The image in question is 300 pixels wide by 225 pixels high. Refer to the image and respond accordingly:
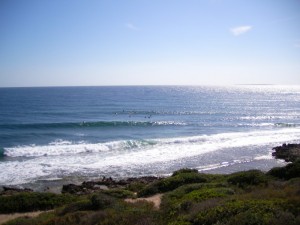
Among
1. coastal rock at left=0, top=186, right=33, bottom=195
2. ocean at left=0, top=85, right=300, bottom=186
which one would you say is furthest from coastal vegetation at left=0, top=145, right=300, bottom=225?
ocean at left=0, top=85, right=300, bottom=186

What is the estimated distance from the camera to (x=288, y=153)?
3216cm

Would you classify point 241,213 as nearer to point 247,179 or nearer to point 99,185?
point 247,179

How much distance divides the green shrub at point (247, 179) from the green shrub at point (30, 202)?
9.16 m

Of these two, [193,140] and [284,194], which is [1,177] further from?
[193,140]

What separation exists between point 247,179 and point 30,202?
11.7m

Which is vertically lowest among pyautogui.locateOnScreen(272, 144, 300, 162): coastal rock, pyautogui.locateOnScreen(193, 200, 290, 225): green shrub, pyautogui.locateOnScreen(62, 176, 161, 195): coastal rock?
pyautogui.locateOnScreen(62, 176, 161, 195): coastal rock

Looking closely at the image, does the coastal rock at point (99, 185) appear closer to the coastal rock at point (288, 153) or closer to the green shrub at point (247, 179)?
the green shrub at point (247, 179)

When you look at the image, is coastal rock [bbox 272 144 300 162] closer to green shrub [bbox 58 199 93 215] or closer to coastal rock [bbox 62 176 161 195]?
coastal rock [bbox 62 176 161 195]

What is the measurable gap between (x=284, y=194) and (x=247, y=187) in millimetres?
4658

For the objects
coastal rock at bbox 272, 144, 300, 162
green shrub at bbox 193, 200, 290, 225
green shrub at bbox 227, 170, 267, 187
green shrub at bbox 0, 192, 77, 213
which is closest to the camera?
green shrub at bbox 193, 200, 290, 225

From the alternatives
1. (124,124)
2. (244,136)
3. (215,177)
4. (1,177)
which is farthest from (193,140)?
(1,177)

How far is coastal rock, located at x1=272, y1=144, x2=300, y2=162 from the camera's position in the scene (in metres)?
30.5

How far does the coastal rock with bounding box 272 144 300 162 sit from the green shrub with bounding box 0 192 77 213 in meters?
24.1

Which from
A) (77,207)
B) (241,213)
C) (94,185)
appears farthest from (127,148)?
(241,213)
